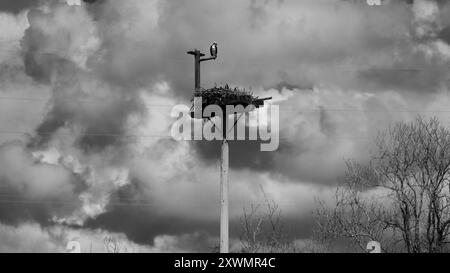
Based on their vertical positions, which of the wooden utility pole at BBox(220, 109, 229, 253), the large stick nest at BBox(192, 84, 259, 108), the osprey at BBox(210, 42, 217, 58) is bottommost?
the wooden utility pole at BBox(220, 109, 229, 253)

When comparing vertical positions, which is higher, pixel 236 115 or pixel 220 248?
pixel 236 115

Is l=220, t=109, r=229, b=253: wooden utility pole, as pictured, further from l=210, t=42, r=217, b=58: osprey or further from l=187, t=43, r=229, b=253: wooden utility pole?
l=210, t=42, r=217, b=58: osprey

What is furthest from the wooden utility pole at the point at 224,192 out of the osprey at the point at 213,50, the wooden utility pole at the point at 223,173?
the osprey at the point at 213,50

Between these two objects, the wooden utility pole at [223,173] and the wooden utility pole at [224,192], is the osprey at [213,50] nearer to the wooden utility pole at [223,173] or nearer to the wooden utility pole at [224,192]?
the wooden utility pole at [223,173]

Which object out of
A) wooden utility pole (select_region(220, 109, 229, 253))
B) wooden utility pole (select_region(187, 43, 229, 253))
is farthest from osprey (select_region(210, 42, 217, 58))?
wooden utility pole (select_region(220, 109, 229, 253))

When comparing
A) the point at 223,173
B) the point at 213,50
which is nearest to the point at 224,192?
the point at 223,173

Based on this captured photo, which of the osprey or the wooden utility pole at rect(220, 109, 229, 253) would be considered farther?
the osprey

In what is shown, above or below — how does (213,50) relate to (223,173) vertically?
above

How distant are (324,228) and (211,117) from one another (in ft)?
30.2

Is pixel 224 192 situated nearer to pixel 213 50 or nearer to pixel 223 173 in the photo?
pixel 223 173

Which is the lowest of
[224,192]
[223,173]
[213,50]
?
[224,192]
